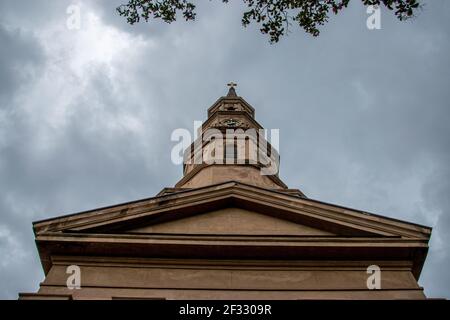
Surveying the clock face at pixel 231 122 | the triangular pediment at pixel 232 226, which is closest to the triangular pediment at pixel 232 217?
the triangular pediment at pixel 232 226

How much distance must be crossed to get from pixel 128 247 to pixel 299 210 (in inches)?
214

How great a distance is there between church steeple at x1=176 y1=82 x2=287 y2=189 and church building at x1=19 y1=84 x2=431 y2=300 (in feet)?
21.9

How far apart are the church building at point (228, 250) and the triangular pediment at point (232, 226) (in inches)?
1.3

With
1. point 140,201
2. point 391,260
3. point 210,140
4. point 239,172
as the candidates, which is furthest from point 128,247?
point 210,140

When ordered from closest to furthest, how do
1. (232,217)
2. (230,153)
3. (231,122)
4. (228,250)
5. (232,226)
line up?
1. (228,250)
2. (232,226)
3. (232,217)
4. (230,153)
5. (231,122)

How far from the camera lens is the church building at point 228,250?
51.9 ft

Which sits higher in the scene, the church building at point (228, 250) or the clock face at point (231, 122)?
the clock face at point (231, 122)

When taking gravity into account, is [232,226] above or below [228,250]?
above

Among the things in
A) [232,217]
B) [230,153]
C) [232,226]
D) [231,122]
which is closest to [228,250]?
[232,226]

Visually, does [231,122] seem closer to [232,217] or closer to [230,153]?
[230,153]

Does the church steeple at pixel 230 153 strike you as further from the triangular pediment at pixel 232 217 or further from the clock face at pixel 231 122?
the triangular pediment at pixel 232 217

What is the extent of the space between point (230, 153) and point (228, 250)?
11472 mm

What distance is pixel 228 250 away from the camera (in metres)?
16.5
